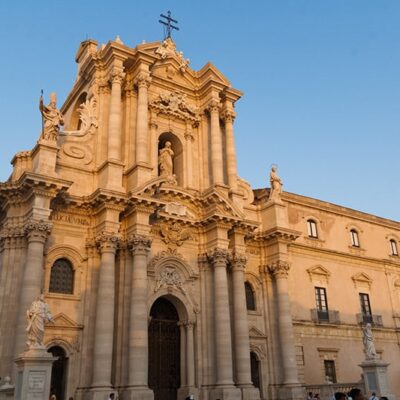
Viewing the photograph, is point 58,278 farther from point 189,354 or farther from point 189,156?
point 189,156

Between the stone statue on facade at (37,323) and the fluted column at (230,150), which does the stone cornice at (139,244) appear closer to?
the stone statue on facade at (37,323)

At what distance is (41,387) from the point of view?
50.4ft

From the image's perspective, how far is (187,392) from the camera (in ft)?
73.6

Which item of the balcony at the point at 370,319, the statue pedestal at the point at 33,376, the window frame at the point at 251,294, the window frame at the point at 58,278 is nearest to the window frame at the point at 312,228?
the balcony at the point at 370,319

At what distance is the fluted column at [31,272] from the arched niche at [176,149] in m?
8.68

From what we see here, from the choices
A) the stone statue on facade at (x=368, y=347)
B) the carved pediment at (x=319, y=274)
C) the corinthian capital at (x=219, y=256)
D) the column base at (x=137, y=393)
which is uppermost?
the carved pediment at (x=319, y=274)

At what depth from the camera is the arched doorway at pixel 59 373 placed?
65.4 ft

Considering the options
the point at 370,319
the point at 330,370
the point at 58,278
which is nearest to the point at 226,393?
the point at 58,278

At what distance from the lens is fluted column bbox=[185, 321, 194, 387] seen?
2270cm

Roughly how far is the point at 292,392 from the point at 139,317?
8796 mm

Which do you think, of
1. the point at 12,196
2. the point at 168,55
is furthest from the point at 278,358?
the point at 168,55

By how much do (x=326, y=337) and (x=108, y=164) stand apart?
15.7 m

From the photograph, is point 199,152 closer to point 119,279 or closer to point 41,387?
point 119,279

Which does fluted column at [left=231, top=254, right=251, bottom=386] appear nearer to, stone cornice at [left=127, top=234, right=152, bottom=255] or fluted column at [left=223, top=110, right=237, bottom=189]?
fluted column at [left=223, top=110, right=237, bottom=189]
